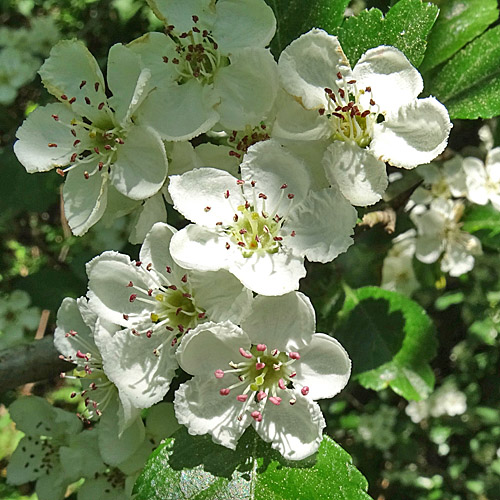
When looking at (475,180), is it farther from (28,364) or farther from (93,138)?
(28,364)

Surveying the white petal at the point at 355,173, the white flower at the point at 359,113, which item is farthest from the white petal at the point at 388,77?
the white petal at the point at 355,173

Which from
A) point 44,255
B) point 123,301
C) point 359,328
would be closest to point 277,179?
point 123,301

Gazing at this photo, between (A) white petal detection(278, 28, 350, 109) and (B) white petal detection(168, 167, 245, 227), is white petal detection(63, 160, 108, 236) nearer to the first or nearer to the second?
(B) white petal detection(168, 167, 245, 227)

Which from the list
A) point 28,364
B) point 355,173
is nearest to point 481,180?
point 355,173

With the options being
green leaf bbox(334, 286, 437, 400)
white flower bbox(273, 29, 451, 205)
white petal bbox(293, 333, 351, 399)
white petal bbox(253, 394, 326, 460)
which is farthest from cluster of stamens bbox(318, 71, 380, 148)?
green leaf bbox(334, 286, 437, 400)

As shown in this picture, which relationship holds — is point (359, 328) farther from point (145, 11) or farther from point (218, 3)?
point (145, 11)

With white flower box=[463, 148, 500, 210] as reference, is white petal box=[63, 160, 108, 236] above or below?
above

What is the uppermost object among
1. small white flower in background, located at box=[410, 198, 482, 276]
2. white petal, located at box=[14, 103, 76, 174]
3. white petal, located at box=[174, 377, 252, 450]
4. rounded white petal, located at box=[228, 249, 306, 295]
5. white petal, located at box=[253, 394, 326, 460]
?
white petal, located at box=[14, 103, 76, 174]
